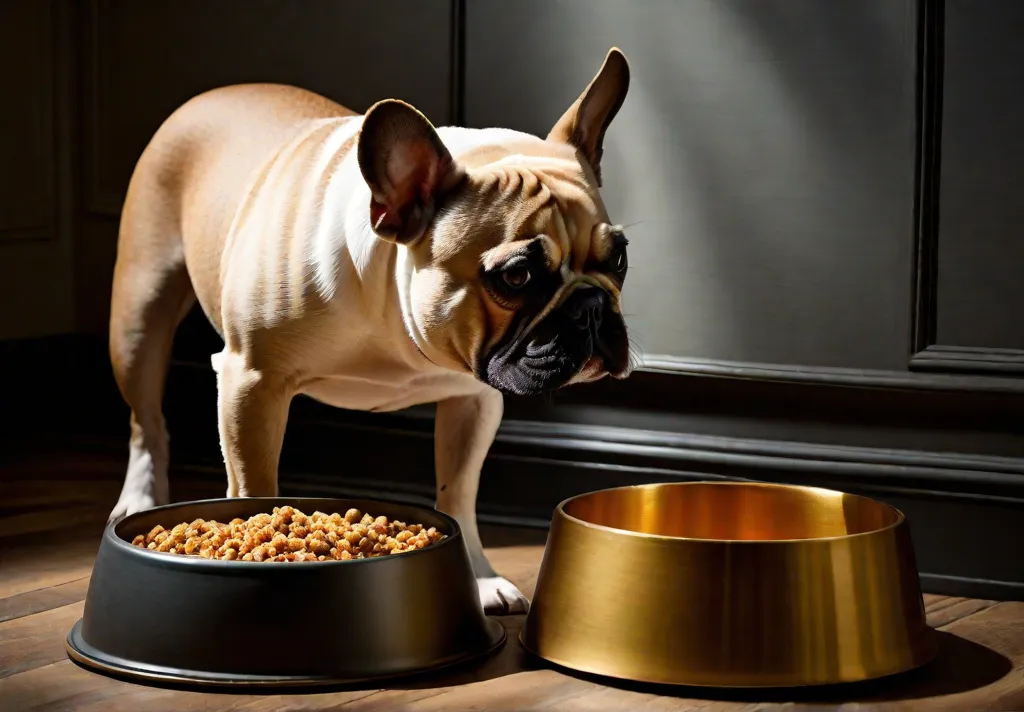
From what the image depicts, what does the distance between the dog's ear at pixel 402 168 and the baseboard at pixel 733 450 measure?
0.72 metres

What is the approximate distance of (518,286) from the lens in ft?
5.07

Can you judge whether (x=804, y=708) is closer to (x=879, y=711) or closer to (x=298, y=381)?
(x=879, y=711)

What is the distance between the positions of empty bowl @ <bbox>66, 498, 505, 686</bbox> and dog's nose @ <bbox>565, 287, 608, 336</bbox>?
0.95 feet

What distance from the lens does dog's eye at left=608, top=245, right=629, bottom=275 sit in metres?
1.64

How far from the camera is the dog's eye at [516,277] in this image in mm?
1539

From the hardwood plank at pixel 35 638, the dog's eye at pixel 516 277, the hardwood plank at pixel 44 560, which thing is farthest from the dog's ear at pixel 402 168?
the hardwood plank at pixel 44 560

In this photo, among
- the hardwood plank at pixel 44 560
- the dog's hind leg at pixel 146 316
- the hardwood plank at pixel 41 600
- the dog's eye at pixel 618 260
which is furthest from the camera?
the dog's hind leg at pixel 146 316

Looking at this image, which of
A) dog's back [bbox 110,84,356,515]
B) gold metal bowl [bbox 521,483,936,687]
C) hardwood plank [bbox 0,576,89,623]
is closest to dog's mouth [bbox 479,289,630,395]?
gold metal bowl [bbox 521,483,936,687]

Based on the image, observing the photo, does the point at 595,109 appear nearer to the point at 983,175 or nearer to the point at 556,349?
the point at 556,349

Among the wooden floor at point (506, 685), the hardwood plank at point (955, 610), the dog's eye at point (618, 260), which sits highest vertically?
the dog's eye at point (618, 260)

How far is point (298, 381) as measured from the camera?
5.75 feet

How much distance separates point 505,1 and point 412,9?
0.60ft

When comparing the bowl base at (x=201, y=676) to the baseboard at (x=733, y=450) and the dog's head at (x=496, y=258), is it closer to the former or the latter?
the dog's head at (x=496, y=258)

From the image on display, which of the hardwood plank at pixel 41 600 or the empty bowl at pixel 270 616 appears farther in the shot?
the hardwood plank at pixel 41 600
